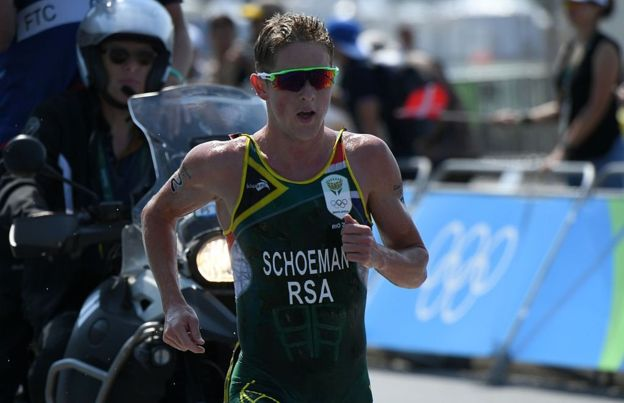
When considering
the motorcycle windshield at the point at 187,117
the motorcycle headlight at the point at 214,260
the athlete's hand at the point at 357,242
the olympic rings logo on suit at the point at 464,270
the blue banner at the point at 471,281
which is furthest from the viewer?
the olympic rings logo on suit at the point at 464,270


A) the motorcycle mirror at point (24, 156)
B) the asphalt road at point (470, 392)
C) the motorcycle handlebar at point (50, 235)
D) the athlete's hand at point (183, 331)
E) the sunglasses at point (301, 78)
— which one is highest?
the sunglasses at point (301, 78)

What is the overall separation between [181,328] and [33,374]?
115 cm

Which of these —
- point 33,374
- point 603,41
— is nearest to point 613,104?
point 603,41

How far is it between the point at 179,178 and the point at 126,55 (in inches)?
54.1

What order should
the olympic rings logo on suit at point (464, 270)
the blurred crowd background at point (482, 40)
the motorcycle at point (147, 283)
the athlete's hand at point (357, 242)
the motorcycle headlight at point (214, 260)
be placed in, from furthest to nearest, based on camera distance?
the blurred crowd background at point (482, 40), the olympic rings logo on suit at point (464, 270), the motorcycle headlight at point (214, 260), the motorcycle at point (147, 283), the athlete's hand at point (357, 242)

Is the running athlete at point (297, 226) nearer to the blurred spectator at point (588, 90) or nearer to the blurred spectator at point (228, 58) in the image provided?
the blurred spectator at point (588, 90)

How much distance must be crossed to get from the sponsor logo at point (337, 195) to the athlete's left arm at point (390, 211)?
0.06 m

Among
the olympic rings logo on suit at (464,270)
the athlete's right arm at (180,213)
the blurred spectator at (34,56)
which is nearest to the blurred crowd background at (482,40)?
the olympic rings logo on suit at (464,270)

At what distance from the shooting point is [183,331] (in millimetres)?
4098

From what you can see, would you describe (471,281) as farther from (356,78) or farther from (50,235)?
(50,235)

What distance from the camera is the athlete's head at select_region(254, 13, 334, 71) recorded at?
4113 mm

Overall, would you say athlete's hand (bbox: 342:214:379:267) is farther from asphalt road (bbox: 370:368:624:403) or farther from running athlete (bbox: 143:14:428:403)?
asphalt road (bbox: 370:368:624:403)

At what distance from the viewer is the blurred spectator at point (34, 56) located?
231 inches

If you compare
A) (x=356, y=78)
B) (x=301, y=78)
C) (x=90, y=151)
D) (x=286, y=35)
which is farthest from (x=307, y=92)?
(x=356, y=78)
